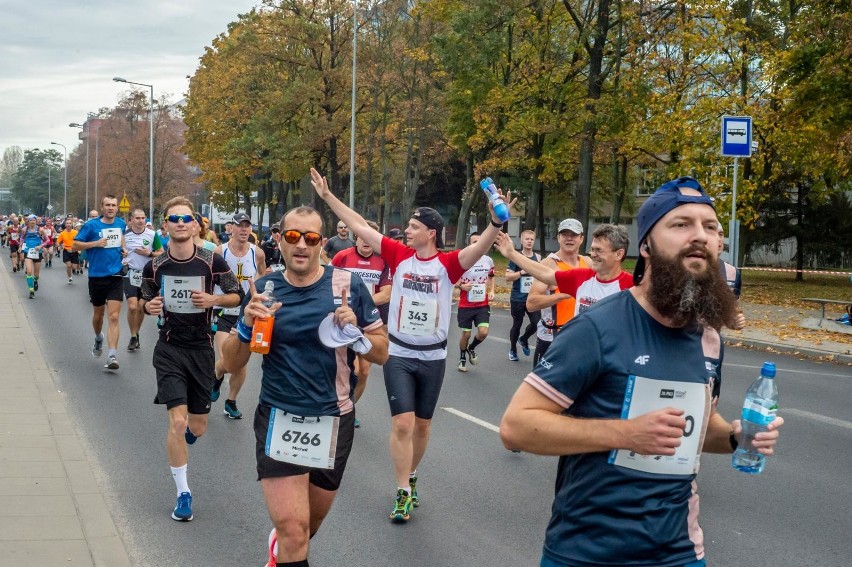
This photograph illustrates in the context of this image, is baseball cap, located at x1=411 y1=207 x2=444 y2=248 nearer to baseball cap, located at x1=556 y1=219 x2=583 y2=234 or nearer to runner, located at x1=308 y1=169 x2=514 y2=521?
runner, located at x1=308 y1=169 x2=514 y2=521

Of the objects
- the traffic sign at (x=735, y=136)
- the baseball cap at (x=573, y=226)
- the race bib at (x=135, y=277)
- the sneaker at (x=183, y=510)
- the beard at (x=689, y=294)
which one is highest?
the traffic sign at (x=735, y=136)

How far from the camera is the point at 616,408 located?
2.63 meters

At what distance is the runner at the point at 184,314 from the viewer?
6.72 meters

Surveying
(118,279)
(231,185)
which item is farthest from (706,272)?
(231,185)

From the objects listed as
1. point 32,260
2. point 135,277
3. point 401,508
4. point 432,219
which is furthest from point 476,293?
point 32,260

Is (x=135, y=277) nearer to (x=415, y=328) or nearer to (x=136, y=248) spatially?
(x=136, y=248)

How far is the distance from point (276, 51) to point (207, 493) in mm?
39892

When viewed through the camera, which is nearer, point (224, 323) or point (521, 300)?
point (224, 323)

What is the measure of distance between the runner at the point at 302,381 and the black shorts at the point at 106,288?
29.6 feet

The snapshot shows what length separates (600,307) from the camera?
2.71 metres

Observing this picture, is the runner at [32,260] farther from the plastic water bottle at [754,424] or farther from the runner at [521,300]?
the plastic water bottle at [754,424]

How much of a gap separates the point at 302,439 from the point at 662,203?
8.06 feet

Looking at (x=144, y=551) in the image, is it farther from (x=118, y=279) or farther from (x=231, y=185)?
(x=231, y=185)

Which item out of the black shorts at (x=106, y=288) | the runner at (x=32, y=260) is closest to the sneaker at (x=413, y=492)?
→ the black shorts at (x=106, y=288)
